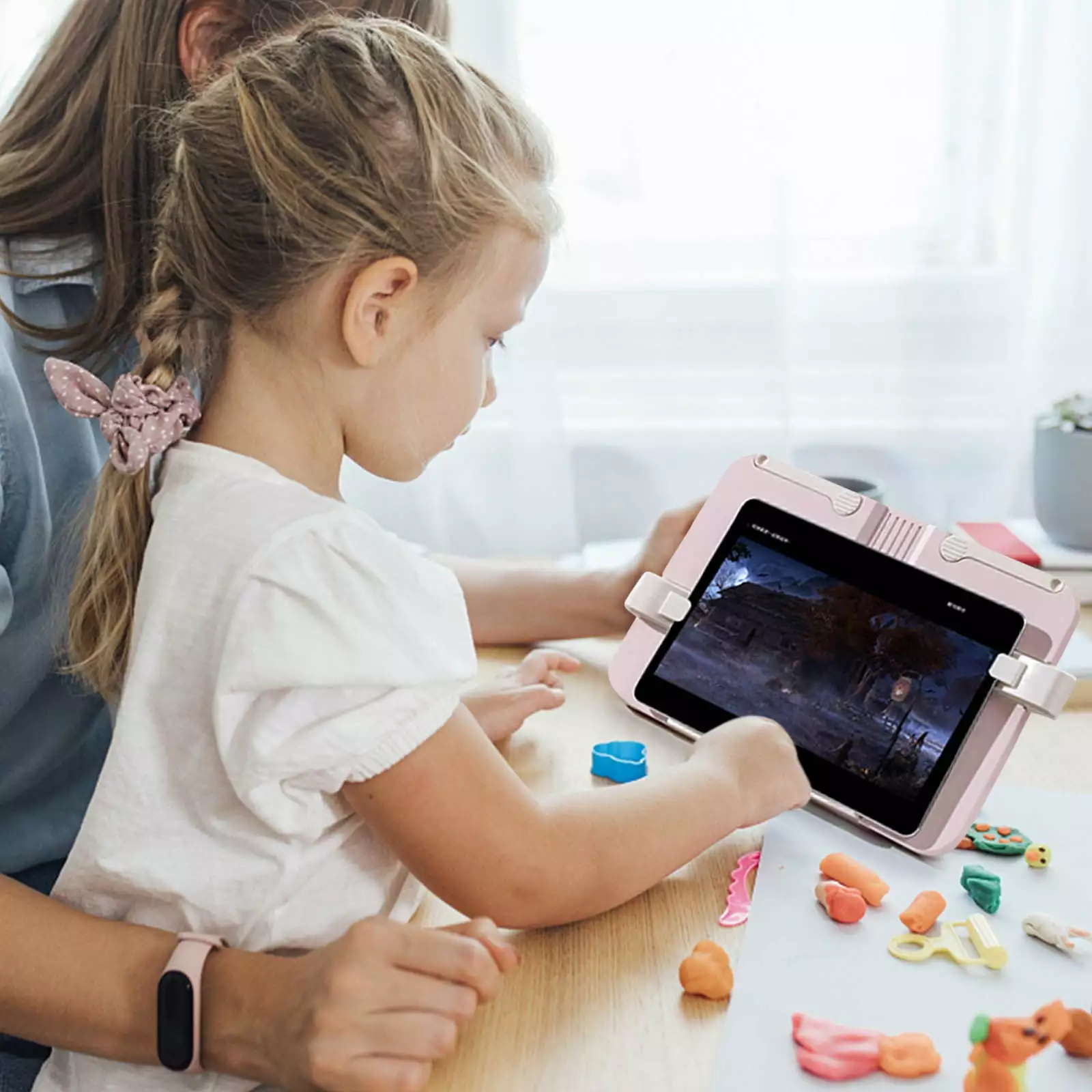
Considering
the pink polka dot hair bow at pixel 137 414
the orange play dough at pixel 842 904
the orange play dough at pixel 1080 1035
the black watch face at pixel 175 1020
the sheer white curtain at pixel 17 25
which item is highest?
the sheer white curtain at pixel 17 25

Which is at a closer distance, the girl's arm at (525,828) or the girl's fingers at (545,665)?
the girl's arm at (525,828)

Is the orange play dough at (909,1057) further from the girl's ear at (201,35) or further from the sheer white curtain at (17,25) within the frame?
the sheer white curtain at (17,25)

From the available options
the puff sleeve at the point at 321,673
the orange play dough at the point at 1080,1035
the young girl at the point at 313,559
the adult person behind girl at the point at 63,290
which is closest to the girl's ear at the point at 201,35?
the adult person behind girl at the point at 63,290

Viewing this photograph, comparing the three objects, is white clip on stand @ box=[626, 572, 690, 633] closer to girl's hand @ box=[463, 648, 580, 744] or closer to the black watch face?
girl's hand @ box=[463, 648, 580, 744]

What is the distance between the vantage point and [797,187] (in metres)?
1.32

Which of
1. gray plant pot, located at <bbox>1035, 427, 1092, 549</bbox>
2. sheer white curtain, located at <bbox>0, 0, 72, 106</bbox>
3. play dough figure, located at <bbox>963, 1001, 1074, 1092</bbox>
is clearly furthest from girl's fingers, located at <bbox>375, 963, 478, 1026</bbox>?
sheer white curtain, located at <bbox>0, 0, 72, 106</bbox>

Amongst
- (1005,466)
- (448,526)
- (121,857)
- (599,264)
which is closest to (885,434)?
(1005,466)

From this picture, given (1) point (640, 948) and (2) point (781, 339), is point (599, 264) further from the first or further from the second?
(1) point (640, 948)

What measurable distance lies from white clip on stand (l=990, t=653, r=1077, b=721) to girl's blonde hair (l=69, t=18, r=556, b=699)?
0.36 m

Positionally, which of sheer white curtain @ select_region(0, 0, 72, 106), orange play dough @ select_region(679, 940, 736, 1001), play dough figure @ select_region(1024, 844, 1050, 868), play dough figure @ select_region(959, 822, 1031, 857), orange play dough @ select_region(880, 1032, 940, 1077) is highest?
sheer white curtain @ select_region(0, 0, 72, 106)

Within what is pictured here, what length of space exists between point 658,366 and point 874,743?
71 cm

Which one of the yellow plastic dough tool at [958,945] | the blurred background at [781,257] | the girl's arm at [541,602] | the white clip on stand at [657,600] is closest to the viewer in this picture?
the yellow plastic dough tool at [958,945]

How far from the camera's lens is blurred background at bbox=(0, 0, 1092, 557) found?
4.19 ft

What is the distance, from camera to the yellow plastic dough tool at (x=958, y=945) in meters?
0.61
